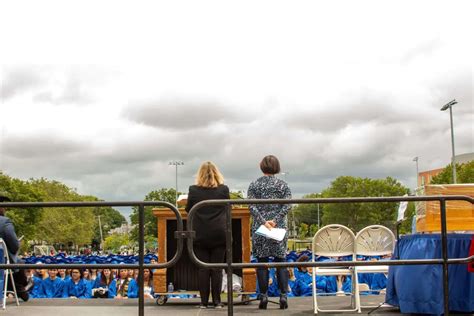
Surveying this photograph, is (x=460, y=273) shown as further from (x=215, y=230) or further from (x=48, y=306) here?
(x=48, y=306)

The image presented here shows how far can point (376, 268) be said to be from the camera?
Result: 25.3ft

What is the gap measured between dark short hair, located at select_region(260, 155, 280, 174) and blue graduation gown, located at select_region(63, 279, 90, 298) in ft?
18.7

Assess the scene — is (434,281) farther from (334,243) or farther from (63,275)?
(63,275)

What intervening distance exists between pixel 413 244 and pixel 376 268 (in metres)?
0.65

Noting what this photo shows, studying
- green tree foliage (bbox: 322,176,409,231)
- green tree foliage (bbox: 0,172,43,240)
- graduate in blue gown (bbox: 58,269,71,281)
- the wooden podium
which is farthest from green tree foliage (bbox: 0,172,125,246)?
the wooden podium

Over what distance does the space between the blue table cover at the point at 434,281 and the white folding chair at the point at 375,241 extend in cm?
105

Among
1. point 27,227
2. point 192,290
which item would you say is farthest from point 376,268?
point 27,227

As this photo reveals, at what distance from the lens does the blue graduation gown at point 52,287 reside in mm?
12469

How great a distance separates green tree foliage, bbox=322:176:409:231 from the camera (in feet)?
348

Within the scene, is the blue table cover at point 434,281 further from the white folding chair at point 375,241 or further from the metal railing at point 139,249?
the metal railing at point 139,249

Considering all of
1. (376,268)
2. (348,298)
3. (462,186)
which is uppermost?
(462,186)

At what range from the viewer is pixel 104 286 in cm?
1284

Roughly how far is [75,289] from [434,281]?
7.70 m

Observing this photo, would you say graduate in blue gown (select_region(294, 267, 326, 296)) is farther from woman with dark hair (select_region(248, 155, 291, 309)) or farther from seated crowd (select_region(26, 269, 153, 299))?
woman with dark hair (select_region(248, 155, 291, 309))
